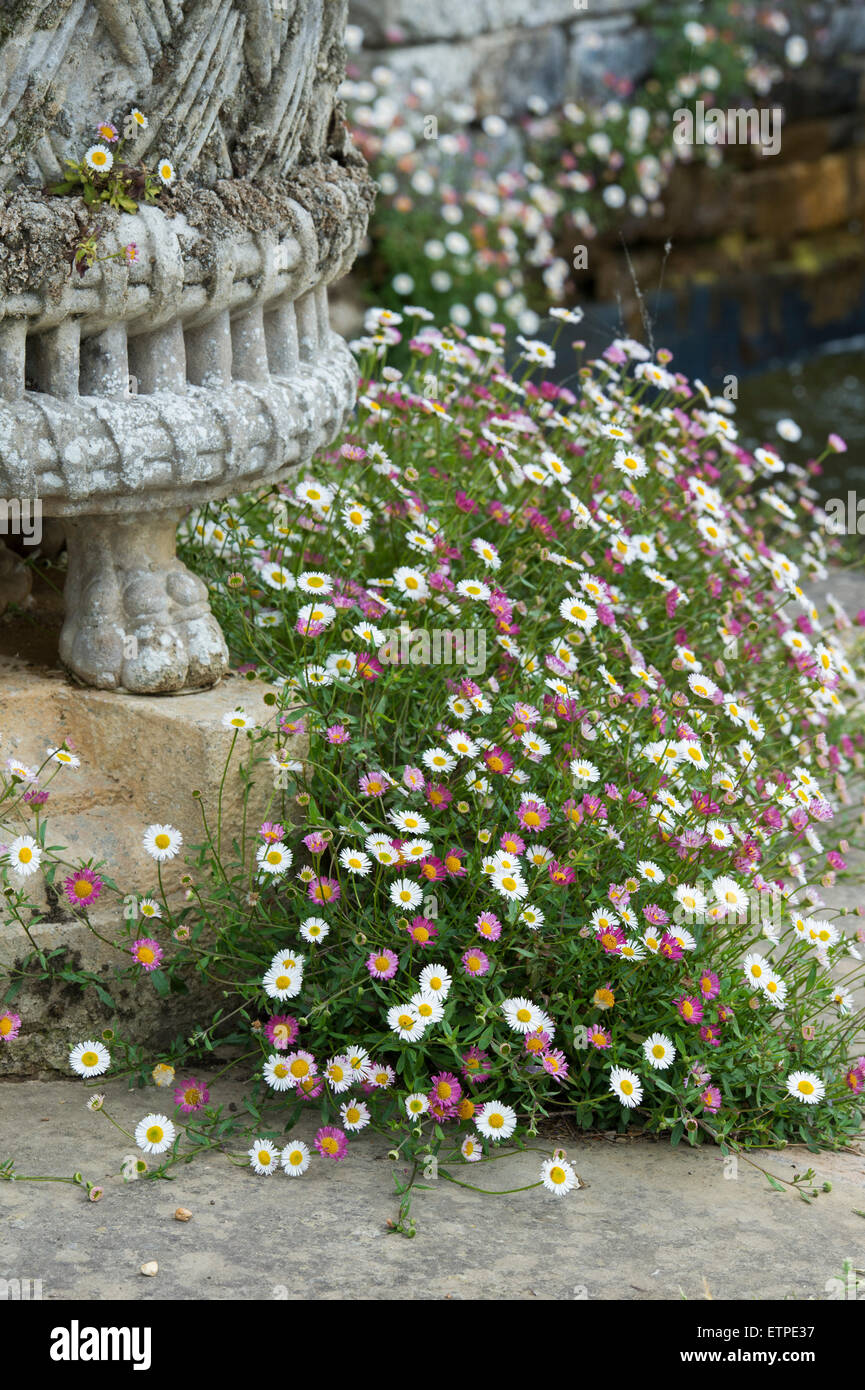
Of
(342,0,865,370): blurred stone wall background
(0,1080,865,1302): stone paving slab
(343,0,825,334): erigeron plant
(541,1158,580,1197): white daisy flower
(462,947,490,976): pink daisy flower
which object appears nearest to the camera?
(0,1080,865,1302): stone paving slab

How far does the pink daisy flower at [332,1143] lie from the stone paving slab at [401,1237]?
0.11ft

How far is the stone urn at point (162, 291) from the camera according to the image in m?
1.93

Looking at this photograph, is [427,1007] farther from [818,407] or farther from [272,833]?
[818,407]

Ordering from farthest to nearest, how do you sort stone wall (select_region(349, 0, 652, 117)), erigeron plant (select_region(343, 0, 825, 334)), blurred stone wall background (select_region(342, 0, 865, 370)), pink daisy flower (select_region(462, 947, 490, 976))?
blurred stone wall background (select_region(342, 0, 865, 370)) < stone wall (select_region(349, 0, 652, 117)) < erigeron plant (select_region(343, 0, 825, 334)) < pink daisy flower (select_region(462, 947, 490, 976))

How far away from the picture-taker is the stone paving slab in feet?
5.63

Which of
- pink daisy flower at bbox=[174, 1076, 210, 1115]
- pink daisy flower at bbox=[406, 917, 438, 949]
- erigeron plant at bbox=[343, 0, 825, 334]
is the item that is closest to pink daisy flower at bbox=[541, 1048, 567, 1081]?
pink daisy flower at bbox=[406, 917, 438, 949]

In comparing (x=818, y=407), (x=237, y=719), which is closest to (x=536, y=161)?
(x=818, y=407)

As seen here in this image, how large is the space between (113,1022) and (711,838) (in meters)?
0.92

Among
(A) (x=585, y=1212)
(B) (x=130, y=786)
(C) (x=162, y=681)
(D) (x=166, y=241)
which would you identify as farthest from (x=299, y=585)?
(A) (x=585, y=1212)

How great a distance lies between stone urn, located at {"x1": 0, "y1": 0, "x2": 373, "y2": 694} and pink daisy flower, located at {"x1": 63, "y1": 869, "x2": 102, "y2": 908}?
0.37 m

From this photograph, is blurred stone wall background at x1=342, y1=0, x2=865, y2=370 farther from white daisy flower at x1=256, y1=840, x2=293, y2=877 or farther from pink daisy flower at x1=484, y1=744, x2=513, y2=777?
→ white daisy flower at x1=256, y1=840, x2=293, y2=877

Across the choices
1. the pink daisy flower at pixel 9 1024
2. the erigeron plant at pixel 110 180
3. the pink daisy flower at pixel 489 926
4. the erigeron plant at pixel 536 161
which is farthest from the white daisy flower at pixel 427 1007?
the erigeron plant at pixel 536 161
